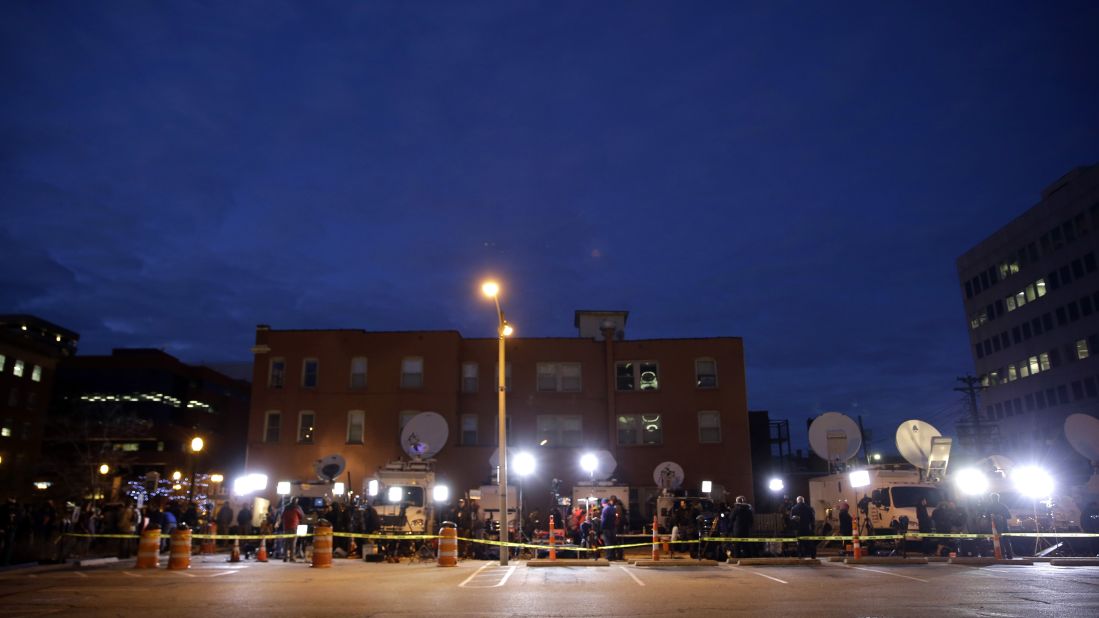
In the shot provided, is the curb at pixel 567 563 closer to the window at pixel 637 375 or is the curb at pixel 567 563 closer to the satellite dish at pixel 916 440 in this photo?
the satellite dish at pixel 916 440

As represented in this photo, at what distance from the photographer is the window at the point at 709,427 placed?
39.0 m

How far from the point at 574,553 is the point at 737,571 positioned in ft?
22.8

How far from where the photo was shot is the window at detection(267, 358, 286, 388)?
39.5 meters

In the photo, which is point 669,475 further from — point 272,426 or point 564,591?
point 272,426

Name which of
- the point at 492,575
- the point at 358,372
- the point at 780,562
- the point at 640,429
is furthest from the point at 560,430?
the point at 492,575

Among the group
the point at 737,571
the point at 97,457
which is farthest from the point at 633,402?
the point at 97,457

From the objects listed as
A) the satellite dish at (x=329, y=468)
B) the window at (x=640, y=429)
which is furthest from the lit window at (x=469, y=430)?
the satellite dish at (x=329, y=468)

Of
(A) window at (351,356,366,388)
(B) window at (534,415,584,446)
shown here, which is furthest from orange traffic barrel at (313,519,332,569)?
(B) window at (534,415,584,446)

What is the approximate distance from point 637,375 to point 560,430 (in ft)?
16.2

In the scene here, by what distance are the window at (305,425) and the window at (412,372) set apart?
4.88m

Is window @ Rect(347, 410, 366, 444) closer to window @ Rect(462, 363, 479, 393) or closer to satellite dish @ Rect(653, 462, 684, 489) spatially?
window @ Rect(462, 363, 479, 393)

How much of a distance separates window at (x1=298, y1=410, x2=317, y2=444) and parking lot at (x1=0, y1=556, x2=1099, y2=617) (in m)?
17.9

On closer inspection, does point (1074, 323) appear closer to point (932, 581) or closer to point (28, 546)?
point (932, 581)

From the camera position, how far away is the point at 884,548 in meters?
23.5
